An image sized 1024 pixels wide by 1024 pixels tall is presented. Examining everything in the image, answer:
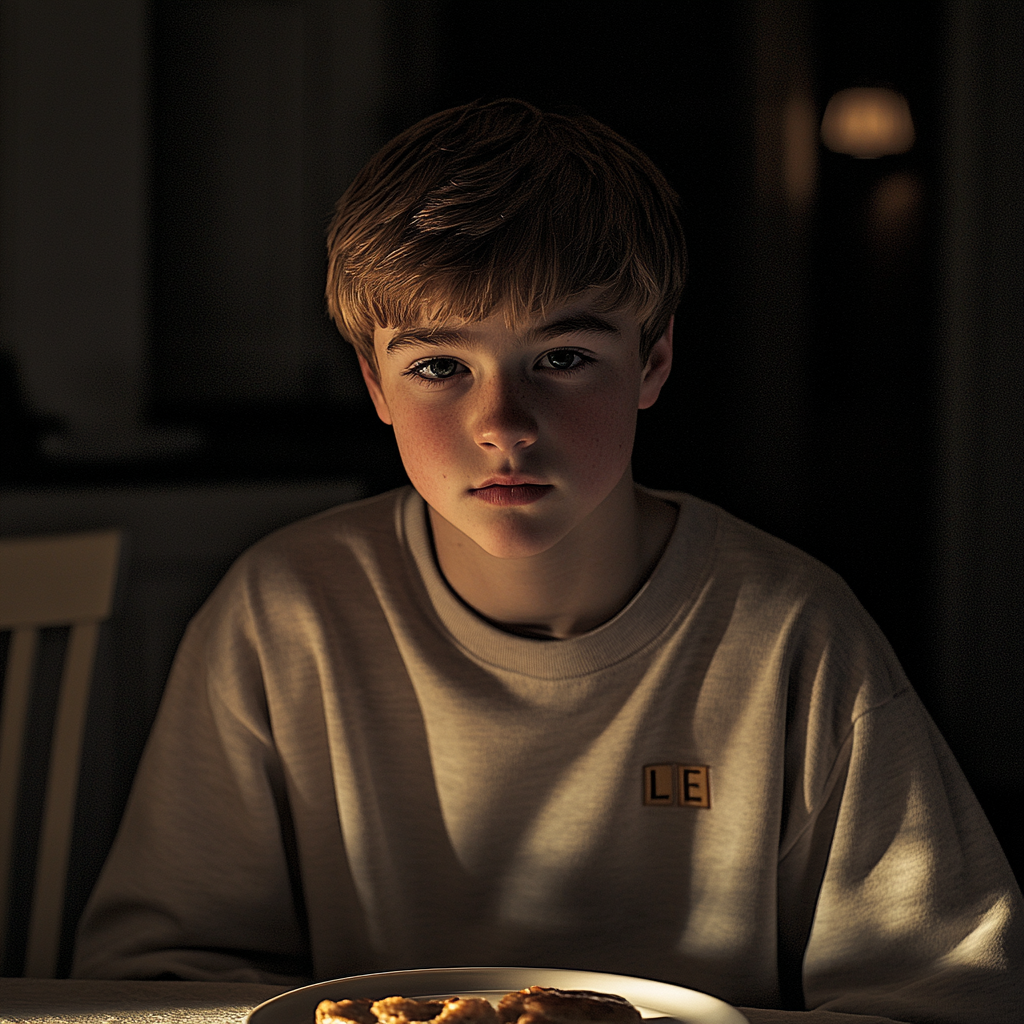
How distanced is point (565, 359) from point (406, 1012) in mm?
397

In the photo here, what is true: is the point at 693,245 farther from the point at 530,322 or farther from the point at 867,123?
the point at 530,322

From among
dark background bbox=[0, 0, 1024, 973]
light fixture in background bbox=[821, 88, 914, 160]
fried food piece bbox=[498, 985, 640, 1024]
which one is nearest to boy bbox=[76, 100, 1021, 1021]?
fried food piece bbox=[498, 985, 640, 1024]

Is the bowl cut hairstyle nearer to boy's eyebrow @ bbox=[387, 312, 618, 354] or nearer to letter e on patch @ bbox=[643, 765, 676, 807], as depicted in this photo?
boy's eyebrow @ bbox=[387, 312, 618, 354]

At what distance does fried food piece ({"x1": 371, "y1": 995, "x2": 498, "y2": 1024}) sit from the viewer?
47cm

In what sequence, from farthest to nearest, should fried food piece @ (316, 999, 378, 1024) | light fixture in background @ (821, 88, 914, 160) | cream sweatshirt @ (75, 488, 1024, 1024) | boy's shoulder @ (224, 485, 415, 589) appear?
light fixture in background @ (821, 88, 914, 160)
boy's shoulder @ (224, 485, 415, 589)
cream sweatshirt @ (75, 488, 1024, 1024)
fried food piece @ (316, 999, 378, 1024)

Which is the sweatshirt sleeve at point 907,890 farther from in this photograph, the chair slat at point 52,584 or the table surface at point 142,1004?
the chair slat at point 52,584

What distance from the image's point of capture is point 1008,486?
2615mm

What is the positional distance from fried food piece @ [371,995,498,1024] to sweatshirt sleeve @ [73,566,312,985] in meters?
0.31

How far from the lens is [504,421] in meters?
0.67

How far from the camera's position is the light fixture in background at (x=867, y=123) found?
2.68 m

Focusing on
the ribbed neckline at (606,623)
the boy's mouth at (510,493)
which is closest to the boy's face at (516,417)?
the boy's mouth at (510,493)

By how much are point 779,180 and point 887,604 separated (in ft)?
3.52

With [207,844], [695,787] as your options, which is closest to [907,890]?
[695,787]

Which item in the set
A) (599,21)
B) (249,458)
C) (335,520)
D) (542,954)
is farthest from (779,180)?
(542,954)
